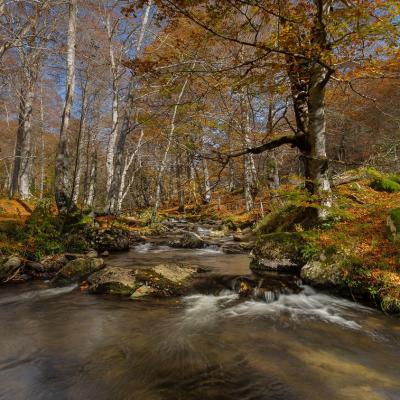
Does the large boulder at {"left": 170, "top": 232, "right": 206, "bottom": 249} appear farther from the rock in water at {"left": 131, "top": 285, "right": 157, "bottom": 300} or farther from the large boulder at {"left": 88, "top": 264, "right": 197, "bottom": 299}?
the rock in water at {"left": 131, "top": 285, "right": 157, "bottom": 300}

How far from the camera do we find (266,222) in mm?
11633

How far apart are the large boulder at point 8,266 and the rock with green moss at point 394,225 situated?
27.2 ft

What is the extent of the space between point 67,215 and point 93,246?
131cm

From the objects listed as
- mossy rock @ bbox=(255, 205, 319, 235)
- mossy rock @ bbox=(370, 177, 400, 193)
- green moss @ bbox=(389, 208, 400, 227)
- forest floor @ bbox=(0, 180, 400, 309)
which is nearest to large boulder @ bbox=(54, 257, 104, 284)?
forest floor @ bbox=(0, 180, 400, 309)

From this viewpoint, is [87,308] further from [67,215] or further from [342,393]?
[67,215]

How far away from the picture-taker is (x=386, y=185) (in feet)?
35.9

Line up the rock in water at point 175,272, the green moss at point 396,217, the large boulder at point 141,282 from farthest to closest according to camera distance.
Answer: the rock in water at point 175,272
the large boulder at point 141,282
the green moss at point 396,217

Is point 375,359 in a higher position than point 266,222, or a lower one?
lower

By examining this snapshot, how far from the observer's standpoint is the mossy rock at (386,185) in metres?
10.8

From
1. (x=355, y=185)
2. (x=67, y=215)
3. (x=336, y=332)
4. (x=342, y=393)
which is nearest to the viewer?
(x=342, y=393)

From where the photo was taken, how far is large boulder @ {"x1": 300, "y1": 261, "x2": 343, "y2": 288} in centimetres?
590

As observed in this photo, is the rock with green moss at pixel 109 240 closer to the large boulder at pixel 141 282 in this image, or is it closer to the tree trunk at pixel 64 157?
the tree trunk at pixel 64 157

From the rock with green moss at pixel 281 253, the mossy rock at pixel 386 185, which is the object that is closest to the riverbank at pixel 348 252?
the rock with green moss at pixel 281 253

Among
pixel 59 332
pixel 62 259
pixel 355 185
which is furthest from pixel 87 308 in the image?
pixel 355 185
